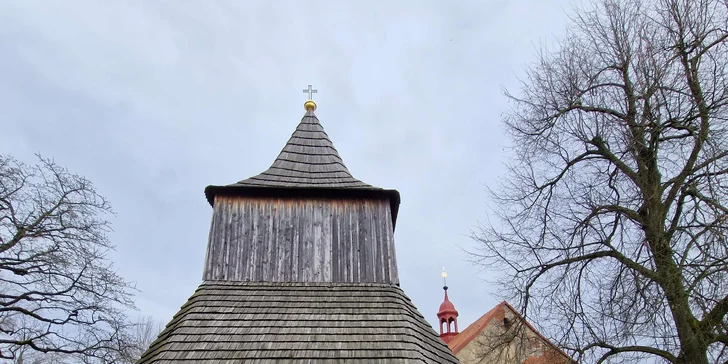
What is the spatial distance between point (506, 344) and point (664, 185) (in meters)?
3.83

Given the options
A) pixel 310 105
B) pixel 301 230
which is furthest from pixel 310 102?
pixel 301 230

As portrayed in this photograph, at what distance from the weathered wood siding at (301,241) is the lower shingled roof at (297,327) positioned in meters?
0.27

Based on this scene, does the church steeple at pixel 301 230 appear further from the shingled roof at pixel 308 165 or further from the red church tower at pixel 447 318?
the red church tower at pixel 447 318

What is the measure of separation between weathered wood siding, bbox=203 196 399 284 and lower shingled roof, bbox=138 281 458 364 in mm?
274

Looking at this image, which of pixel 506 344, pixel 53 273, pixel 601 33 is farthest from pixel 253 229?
pixel 601 33

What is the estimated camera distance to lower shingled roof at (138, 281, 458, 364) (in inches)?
324

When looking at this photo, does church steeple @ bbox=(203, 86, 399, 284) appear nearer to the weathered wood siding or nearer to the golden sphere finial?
the weathered wood siding

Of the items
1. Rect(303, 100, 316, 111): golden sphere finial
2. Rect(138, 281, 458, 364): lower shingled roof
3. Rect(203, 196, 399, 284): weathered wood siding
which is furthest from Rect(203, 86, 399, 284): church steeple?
Rect(303, 100, 316, 111): golden sphere finial

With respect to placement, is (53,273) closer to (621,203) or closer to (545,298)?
(545,298)

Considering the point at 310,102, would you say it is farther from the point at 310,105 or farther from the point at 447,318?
the point at 447,318

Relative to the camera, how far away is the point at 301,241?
10.5m

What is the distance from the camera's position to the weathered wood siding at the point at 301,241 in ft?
33.3

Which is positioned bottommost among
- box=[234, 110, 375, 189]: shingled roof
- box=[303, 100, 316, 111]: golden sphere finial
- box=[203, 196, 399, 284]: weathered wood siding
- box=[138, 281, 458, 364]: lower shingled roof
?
box=[138, 281, 458, 364]: lower shingled roof

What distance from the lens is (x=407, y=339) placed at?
8.66m
